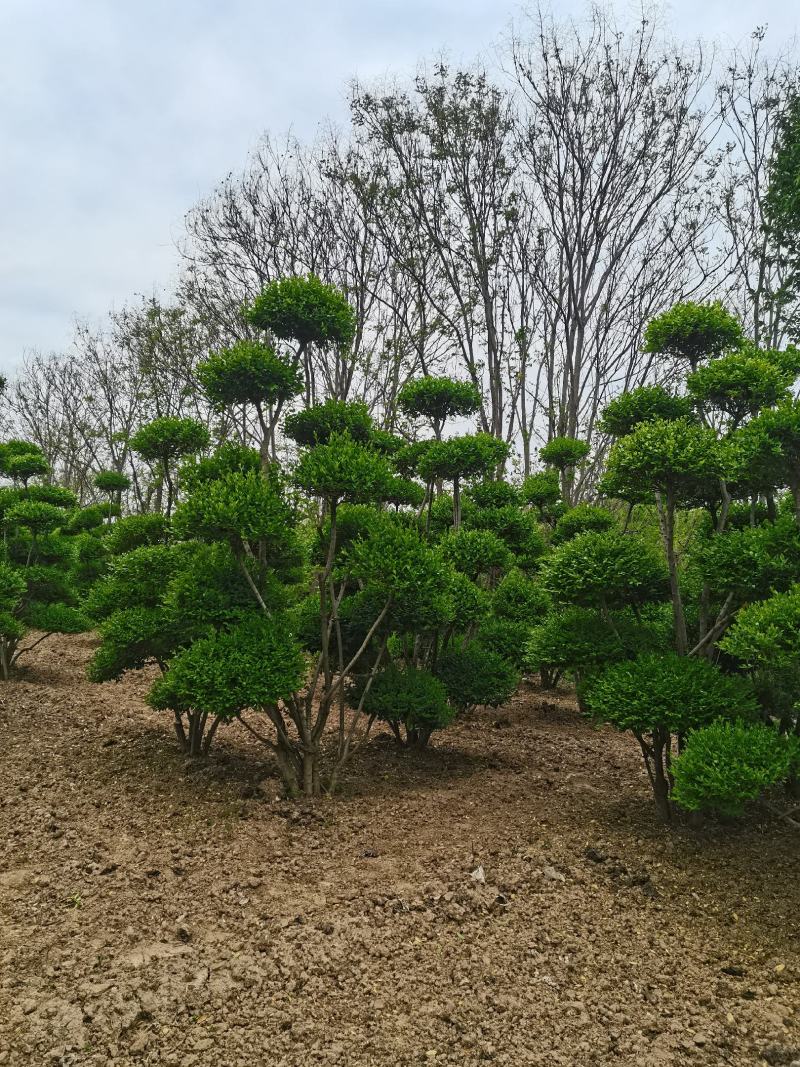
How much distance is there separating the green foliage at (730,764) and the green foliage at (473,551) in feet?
8.93

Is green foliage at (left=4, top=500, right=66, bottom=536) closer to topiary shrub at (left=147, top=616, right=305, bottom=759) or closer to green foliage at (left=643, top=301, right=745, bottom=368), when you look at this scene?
topiary shrub at (left=147, top=616, right=305, bottom=759)

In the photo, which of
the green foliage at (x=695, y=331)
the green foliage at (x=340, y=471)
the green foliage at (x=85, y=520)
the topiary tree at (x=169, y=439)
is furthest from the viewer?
the green foliage at (x=85, y=520)

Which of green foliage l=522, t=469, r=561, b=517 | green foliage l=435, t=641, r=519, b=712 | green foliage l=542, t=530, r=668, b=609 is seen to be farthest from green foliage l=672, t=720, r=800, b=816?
green foliage l=522, t=469, r=561, b=517

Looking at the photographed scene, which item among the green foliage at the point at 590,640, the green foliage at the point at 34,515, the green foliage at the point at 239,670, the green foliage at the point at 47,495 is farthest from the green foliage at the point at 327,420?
the green foliage at the point at 47,495

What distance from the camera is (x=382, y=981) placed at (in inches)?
117

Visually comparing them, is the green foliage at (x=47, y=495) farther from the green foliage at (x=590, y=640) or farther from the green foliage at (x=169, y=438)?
the green foliage at (x=590, y=640)

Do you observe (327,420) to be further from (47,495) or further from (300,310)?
(47,495)

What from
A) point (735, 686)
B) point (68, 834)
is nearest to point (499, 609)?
point (735, 686)

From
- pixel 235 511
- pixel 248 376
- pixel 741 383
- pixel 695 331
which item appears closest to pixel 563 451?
pixel 695 331

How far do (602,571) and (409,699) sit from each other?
2.05 meters

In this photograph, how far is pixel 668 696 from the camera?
3922 mm

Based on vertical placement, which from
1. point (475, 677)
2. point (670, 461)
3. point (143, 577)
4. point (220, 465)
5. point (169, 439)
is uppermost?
point (169, 439)

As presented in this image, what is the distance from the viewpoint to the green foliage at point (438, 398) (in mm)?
6523

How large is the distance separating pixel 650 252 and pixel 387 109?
20.0 feet
